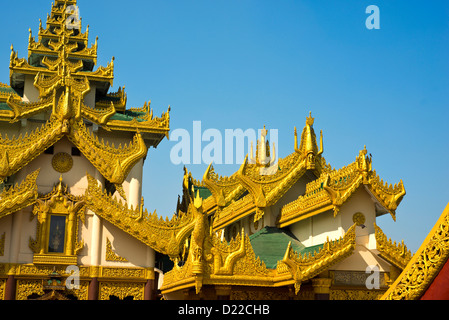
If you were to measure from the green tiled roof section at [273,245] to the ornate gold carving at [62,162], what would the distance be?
194 inches

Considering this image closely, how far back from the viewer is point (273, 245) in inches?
614

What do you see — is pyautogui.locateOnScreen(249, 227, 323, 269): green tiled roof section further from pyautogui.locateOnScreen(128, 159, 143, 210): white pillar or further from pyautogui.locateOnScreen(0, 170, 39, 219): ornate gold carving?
pyautogui.locateOnScreen(128, 159, 143, 210): white pillar

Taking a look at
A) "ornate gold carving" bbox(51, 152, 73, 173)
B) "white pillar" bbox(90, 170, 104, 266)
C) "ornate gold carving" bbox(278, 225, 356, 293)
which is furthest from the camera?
"ornate gold carving" bbox(51, 152, 73, 173)

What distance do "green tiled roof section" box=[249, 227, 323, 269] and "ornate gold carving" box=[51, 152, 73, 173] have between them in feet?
16.2

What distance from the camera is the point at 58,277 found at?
45.9 feet

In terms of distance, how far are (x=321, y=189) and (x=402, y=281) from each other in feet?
32.7

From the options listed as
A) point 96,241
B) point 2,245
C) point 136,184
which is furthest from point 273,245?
point 136,184

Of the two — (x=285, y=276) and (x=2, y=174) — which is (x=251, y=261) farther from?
(x=2, y=174)

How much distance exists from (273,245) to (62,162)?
556 cm

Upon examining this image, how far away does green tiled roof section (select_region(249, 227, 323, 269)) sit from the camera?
14789 mm

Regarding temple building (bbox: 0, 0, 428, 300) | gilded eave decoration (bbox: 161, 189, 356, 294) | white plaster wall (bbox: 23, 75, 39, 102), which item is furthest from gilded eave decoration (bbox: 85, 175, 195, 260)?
white plaster wall (bbox: 23, 75, 39, 102)

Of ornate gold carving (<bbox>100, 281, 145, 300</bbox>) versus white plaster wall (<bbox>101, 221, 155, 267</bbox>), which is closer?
ornate gold carving (<bbox>100, 281, 145, 300</bbox>)

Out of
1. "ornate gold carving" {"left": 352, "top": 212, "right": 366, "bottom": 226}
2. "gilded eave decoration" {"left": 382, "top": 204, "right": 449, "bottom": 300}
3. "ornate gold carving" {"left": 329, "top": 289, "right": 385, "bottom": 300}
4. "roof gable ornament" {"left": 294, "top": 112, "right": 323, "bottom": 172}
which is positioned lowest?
"gilded eave decoration" {"left": 382, "top": 204, "right": 449, "bottom": 300}

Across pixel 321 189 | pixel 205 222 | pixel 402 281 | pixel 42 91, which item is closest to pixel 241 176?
pixel 321 189
